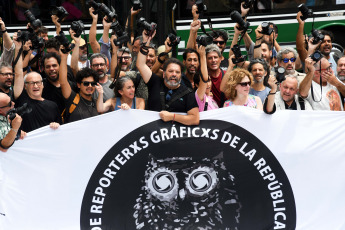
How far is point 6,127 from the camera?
7.73 metres

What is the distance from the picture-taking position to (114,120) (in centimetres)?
778

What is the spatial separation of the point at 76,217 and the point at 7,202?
73cm

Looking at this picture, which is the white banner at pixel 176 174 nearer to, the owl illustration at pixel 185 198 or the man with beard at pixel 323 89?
the owl illustration at pixel 185 198

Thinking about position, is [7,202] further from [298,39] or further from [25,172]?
[298,39]

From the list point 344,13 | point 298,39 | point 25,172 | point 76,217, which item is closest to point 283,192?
point 76,217

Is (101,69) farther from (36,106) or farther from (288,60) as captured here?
(288,60)

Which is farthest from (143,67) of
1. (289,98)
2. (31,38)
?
(289,98)

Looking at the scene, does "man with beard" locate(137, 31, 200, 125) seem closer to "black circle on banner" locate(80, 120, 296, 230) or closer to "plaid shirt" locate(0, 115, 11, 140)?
"black circle on banner" locate(80, 120, 296, 230)

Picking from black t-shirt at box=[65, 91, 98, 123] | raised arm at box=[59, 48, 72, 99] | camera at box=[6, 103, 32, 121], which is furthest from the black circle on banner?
raised arm at box=[59, 48, 72, 99]

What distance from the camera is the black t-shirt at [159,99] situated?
7852 mm

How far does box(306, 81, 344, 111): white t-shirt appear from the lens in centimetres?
880

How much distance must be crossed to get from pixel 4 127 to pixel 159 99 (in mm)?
1681

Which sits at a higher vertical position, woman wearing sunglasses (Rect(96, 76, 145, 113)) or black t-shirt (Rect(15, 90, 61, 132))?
woman wearing sunglasses (Rect(96, 76, 145, 113))

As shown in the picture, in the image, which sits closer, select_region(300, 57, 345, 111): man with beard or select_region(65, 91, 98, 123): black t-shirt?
select_region(65, 91, 98, 123): black t-shirt
